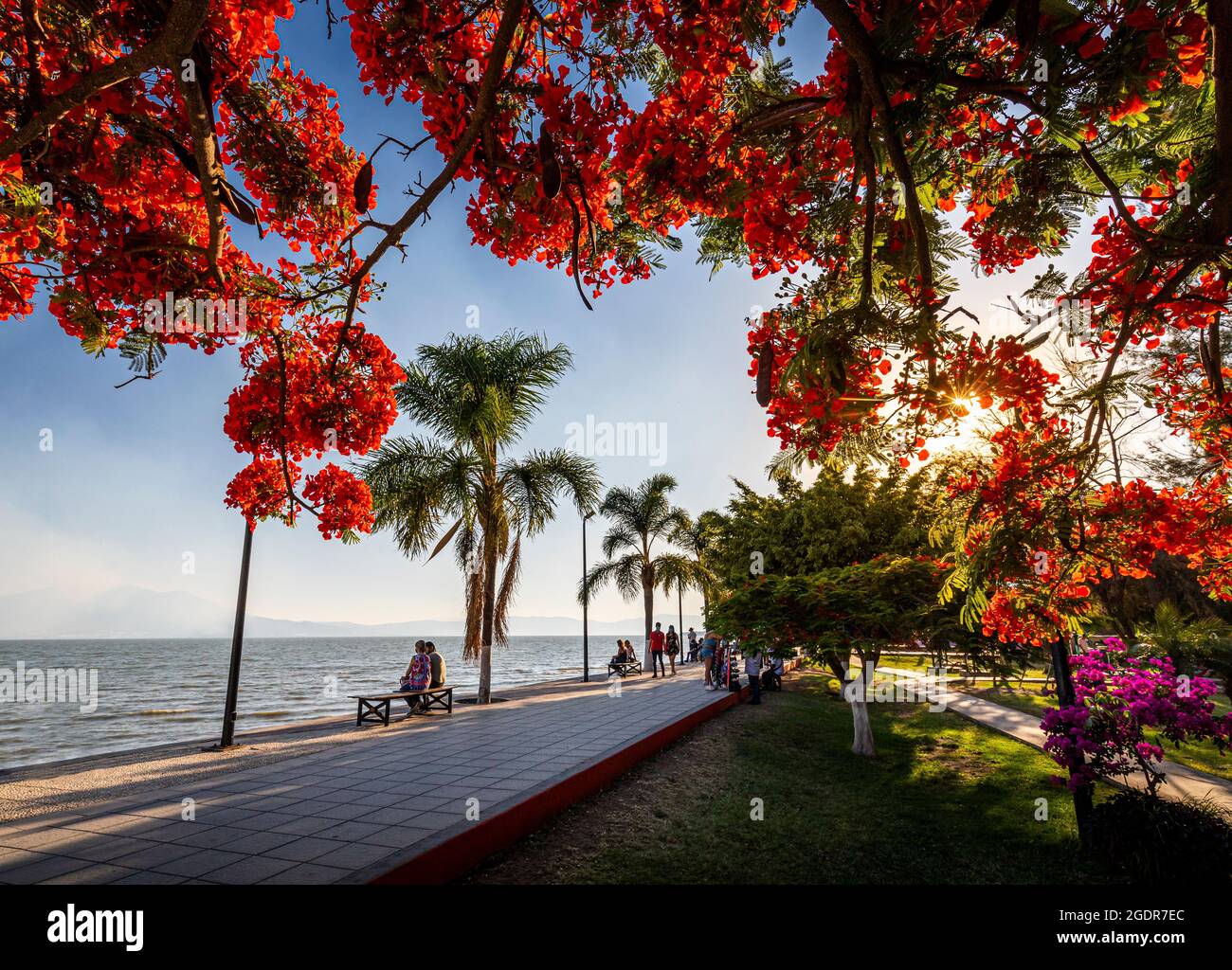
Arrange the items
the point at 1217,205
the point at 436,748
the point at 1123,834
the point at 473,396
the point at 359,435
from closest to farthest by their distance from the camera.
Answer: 1. the point at 1217,205
2. the point at 359,435
3. the point at 1123,834
4. the point at 436,748
5. the point at 473,396

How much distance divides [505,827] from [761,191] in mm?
5162

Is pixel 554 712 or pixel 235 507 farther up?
pixel 235 507

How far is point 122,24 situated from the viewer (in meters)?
2.93

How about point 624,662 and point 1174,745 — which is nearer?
point 1174,745

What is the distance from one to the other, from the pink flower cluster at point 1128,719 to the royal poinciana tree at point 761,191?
171 cm

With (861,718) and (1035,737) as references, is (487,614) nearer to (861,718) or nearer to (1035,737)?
(861,718)

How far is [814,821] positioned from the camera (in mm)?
6426

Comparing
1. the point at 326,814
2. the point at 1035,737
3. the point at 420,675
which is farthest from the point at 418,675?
the point at 1035,737

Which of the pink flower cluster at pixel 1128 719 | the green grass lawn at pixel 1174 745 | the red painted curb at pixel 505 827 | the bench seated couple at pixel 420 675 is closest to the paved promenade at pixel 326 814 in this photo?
the red painted curb at pixel 505 827

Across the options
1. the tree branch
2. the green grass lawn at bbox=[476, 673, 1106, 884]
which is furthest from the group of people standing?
the tree branch

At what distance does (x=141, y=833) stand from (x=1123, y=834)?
8.43 m

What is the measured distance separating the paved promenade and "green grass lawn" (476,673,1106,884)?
1.93 ft
